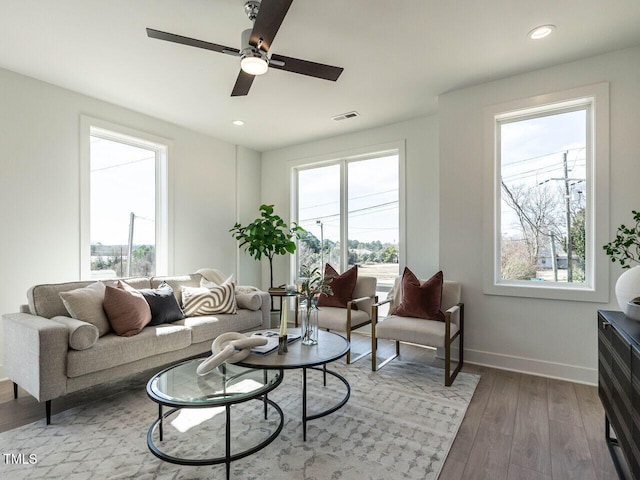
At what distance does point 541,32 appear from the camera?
2521mm

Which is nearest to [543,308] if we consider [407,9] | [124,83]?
[407,9]

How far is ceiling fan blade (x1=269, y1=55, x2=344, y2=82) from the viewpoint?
230cm

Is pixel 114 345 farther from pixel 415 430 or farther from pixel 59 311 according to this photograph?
pixel 415 430

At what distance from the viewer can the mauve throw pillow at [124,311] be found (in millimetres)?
2754

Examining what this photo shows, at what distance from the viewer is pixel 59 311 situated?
2.76 meters

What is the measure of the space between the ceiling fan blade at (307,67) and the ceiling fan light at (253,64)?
135 mm

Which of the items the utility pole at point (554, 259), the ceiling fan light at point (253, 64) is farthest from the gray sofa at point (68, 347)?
the utility pole at point (554, 259)

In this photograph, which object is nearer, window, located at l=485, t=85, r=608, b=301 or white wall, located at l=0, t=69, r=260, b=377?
window, located at l=485, t=85, r=608, b=301

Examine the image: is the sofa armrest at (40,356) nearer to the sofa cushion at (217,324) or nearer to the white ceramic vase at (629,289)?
the sofa cushion at (217,324)

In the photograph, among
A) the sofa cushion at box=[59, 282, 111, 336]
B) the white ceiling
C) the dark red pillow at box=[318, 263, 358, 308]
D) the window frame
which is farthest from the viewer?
the window frame

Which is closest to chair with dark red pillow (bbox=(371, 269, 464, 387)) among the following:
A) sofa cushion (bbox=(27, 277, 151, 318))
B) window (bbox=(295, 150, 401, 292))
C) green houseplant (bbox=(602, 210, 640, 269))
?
window (bbox=(295, 150, 401, 292))

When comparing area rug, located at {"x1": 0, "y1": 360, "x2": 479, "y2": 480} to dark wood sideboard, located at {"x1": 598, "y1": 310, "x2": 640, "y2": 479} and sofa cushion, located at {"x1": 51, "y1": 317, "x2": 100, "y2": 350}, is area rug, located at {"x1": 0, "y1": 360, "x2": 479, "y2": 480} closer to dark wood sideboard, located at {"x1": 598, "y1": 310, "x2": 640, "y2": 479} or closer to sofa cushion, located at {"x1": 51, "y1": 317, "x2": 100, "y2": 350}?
sofa cushion, located at {"x1": 51, "y1": 317, "x2": 100, "y2": 350}

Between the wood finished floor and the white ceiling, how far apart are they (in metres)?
2.75

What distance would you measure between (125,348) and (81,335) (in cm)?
35
